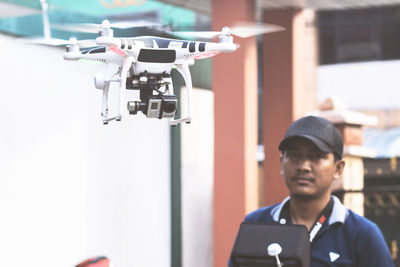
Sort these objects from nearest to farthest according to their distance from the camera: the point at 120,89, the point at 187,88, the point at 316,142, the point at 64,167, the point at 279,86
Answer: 1. the point at 120,89
2. the point at 187,88
3. the point at 316,142
4. the point at 64,167
5. the point at 279,86

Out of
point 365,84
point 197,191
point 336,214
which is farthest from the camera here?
point 365,84

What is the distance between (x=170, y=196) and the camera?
802 centimetres

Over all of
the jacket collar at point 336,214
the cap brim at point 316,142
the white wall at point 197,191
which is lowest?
the white wall at point 197,191

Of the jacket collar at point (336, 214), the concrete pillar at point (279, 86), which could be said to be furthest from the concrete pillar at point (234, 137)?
the jacket collar at point (336, 214)

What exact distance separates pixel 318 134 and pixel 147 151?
15.7ft

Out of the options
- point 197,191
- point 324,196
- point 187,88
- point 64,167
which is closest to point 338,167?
point 324,196

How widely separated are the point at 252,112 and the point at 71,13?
10.3ft

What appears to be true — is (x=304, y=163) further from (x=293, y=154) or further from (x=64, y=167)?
(x=64, y=167)

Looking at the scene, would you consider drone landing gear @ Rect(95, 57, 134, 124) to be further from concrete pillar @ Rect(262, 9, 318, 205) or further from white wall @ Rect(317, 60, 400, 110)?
white wall @ Rect(317, 60, 400, 110)

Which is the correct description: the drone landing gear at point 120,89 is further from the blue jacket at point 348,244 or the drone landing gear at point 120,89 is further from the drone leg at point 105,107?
the blue jacket at point 348,244

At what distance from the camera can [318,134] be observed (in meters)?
2.88

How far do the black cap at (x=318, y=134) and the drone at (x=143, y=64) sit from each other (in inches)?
36.7

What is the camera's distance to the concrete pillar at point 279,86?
9.60m

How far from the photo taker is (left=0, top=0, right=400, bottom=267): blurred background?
19.8 ft
